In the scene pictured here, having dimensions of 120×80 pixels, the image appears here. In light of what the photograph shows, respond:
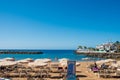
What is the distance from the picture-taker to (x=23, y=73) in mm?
22859

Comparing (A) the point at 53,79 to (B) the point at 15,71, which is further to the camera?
(B) the point at 15,71

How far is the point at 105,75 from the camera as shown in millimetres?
22375

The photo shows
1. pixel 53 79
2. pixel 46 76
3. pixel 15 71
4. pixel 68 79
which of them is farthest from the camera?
pixel 15 71

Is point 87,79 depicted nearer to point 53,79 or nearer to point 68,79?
point 53,79

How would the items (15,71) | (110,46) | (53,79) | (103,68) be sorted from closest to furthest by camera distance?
(53,79), (15,71), (103,68), (110,46)

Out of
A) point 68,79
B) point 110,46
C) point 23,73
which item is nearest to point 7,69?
point 23,73

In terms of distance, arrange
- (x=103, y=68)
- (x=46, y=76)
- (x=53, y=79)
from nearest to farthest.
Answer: (x=53, y=79), (x=46, y=76), (x=103, y=68)

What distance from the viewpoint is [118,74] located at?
2278 cm

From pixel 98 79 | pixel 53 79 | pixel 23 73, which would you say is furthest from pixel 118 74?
pixel 23 73

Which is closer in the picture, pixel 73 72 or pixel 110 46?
pixel 73 72

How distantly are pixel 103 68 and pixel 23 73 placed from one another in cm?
815

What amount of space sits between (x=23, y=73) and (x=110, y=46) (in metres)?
116

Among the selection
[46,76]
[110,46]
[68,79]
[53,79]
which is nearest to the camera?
[68,79]

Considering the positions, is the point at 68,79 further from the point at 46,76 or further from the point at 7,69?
the point at 7,69
